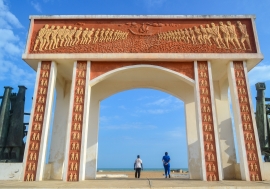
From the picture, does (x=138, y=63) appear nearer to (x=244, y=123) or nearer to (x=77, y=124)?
(x=77, y=124)

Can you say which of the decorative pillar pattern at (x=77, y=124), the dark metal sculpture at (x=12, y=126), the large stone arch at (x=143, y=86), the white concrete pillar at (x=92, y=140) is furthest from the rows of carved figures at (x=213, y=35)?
the dark metal sculpture at (x=12, y=126)

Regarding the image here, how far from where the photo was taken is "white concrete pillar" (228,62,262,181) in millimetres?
7105

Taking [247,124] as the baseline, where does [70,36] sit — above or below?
above

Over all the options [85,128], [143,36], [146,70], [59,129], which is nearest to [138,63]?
[146,70]

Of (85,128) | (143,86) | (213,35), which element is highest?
(213,35)

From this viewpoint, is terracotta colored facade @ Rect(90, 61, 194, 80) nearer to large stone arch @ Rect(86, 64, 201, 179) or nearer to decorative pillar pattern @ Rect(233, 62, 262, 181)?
large stone arch @ Rect(86, 64, 201, 179)

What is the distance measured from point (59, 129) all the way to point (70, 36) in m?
3.74

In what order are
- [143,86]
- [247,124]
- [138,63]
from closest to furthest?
[247,124], [138,63], [143,86]

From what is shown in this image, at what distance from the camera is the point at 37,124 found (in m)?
7.57

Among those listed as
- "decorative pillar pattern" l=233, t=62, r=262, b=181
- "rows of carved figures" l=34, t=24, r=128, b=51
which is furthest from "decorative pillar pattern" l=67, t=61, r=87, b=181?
"decorative pillar pattern" l=233, t=62, r=262, b=181

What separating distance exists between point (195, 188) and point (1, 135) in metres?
6.68

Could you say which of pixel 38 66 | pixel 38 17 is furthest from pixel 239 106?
pixel 38 17

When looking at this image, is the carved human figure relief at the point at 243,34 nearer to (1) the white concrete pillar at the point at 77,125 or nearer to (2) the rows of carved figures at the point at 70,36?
(2) the rows of carved figures at the point at 70,36

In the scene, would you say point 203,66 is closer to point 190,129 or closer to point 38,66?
point 190,129
